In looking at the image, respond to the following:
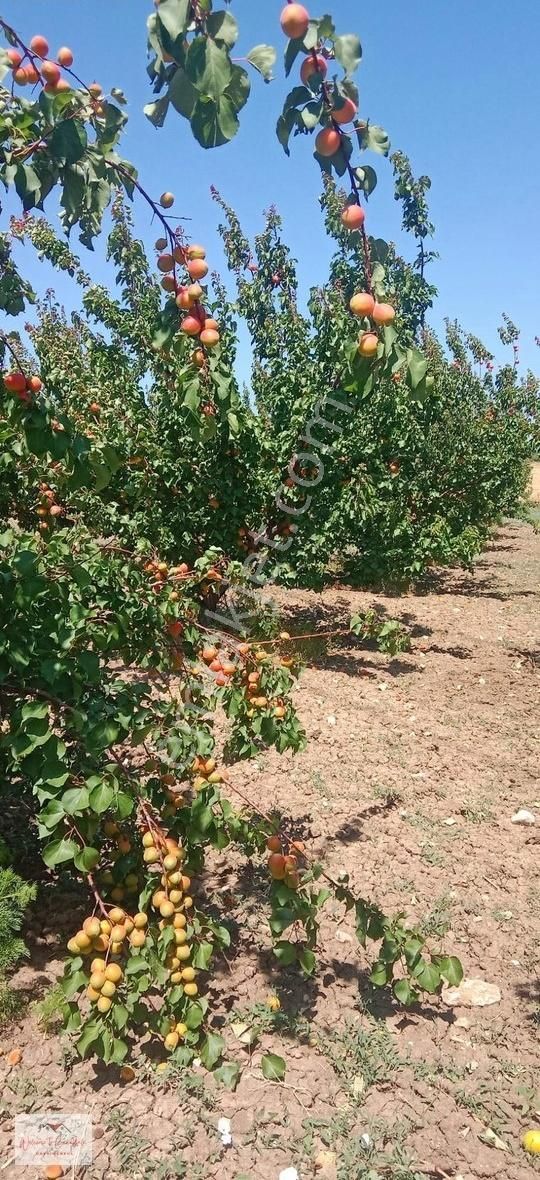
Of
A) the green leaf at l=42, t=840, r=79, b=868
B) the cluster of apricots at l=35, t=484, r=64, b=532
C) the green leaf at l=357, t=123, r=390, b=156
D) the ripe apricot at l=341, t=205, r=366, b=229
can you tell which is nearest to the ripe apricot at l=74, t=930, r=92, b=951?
the green leaf at l=42, t=840, r=79, b=868

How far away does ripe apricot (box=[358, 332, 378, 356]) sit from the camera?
1.50m

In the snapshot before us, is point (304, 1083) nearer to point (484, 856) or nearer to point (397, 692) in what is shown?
point (484, 856)

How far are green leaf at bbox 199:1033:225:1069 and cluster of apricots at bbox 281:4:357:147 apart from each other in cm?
240

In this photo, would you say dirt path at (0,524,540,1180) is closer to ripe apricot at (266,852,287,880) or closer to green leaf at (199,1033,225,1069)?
green leaf at (199,1033,225,1069)

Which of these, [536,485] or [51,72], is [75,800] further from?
[536,485]

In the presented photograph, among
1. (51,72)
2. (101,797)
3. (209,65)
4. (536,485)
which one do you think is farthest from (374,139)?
(536,485)

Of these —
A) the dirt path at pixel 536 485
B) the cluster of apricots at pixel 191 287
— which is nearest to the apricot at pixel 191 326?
the cluster of apricots at pixel 191 287

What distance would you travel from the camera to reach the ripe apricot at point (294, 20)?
1176 millimetres

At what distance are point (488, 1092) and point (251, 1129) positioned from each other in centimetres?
78

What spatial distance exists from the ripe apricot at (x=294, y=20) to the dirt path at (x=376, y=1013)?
2.69 metres

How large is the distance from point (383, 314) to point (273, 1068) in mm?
2237

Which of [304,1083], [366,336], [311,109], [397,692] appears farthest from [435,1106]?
[397,692]

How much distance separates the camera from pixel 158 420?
6285 mm

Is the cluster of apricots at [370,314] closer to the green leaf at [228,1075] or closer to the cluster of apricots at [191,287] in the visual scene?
the cluster of apricots at [191,287]
